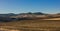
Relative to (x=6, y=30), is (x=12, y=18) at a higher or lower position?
higher

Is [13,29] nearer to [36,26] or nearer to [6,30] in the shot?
[6,30]

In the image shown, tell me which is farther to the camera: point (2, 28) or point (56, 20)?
point (2, 28)

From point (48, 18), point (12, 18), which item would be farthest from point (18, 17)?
point (48, 18)

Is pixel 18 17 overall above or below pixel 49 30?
above

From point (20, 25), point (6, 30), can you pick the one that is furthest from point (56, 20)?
point (6, 30)

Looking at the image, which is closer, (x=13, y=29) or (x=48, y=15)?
(x=48, y=15)

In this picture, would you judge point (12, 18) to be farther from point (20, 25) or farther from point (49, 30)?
point (49, 30)
